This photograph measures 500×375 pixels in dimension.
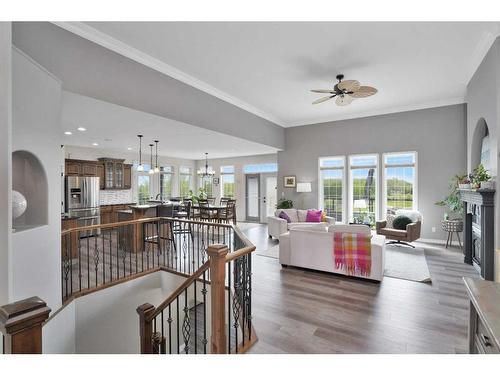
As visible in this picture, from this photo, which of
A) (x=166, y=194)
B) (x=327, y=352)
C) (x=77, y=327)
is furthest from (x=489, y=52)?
(x=166, y=194)

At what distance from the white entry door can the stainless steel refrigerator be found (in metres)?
5.64

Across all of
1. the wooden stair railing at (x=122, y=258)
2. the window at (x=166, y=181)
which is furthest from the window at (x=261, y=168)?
the wooden stair railing at (x=122, y=258)

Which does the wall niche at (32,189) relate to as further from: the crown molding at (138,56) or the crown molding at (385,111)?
the crown molding at (385,111)

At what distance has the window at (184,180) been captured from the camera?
1102 centimetres

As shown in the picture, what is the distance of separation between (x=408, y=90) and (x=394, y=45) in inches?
Result: 86.7

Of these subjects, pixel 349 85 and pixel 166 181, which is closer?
pixel 349 85

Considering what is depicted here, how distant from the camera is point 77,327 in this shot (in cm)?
345

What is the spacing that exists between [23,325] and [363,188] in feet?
24.6

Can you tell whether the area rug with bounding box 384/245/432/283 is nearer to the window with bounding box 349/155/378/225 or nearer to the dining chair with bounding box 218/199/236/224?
the window with bounding box 349/155/378/225

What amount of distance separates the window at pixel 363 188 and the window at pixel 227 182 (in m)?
5.11

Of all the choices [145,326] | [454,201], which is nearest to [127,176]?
[145,326]

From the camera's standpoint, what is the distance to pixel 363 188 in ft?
23.7

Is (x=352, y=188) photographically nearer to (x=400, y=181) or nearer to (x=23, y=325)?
(x=400, y=181)
